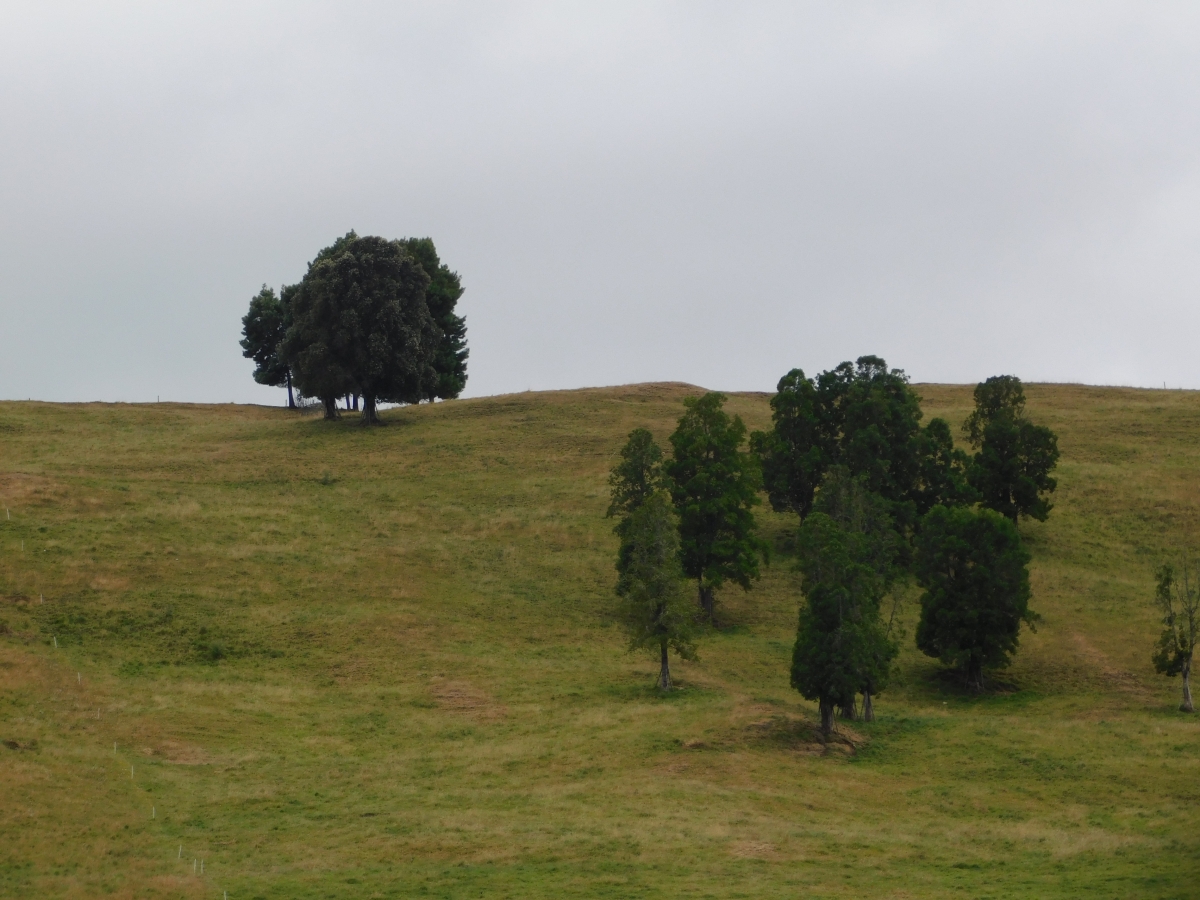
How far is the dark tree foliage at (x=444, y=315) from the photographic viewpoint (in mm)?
126062

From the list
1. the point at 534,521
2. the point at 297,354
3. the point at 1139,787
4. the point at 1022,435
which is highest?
the point at 297,354

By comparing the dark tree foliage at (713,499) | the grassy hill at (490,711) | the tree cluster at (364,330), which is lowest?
the grassy hill at (490,711)

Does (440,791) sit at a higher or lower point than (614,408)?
lower

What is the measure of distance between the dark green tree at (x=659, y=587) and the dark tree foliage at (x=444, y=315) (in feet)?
202

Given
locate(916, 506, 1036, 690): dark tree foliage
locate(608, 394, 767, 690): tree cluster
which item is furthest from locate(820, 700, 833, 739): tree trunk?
locate(916, 506, 1036, 690): dark tree foliage

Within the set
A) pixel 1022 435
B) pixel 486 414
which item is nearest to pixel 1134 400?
pixel 1022 435

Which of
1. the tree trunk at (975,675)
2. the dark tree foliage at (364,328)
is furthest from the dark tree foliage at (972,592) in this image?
the dark tree foliage at (364,328)

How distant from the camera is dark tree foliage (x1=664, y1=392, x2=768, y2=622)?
233ft

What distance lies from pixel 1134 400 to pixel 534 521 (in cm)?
6283

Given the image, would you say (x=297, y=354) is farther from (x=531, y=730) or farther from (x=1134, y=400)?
(x=1134, y=400)

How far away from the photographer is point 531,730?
178 feet

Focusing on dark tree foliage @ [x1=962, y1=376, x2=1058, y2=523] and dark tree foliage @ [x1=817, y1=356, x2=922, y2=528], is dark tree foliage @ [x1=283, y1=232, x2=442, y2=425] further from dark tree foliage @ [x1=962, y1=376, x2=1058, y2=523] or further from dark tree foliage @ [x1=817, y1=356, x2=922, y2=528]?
dark tree foliage @ [x1=962, y1=376, x2=1058, y2=523]

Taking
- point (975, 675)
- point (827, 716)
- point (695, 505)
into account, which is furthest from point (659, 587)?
point (975, 675)

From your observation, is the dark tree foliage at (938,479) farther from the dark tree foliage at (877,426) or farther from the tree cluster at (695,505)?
the tree cluster at (695,505)
